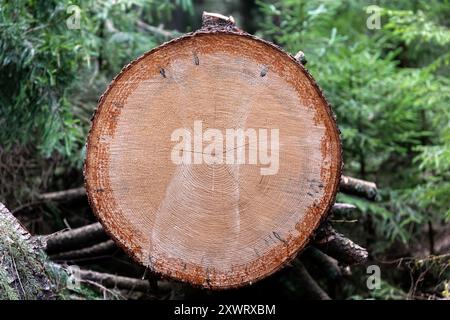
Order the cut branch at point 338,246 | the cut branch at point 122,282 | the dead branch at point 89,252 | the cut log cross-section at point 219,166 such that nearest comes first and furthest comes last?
the cut log cross-section at point 219,166, the cut branch at point 338,246, the cut branch at point 122,282, the dead branch at point 89,252

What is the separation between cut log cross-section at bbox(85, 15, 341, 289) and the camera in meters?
3.08

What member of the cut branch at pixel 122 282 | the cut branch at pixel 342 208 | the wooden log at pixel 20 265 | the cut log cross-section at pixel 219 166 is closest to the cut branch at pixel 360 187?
the cut branch at pixel 342 208

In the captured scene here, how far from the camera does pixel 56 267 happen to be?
358 centimetres

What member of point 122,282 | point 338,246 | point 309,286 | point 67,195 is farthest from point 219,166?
point 67,195

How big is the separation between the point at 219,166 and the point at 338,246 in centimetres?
83

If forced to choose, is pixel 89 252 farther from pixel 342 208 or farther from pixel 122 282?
pixel 342 208

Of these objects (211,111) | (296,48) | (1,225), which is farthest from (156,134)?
(296,48)

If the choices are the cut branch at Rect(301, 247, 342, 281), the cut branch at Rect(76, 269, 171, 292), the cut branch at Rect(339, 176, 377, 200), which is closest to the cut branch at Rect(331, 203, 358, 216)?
the cut branch at Rect(339, 176, 377, 200)

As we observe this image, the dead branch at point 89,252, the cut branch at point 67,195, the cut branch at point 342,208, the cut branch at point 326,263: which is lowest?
the cut branch at point 326,263

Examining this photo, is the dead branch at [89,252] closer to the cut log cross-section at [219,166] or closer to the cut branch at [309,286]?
the cut branch at [309,286]

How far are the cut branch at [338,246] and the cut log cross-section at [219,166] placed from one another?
336mm

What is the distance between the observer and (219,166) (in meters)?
3.09

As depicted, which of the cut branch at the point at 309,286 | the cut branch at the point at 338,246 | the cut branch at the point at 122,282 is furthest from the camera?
the cut branch at the point at 309,286

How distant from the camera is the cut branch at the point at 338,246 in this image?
340 centimetres
